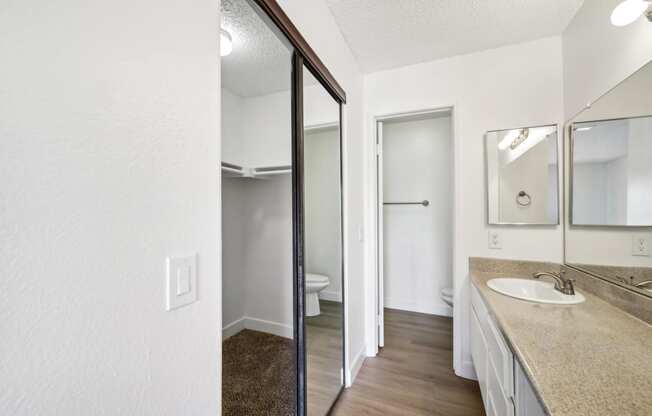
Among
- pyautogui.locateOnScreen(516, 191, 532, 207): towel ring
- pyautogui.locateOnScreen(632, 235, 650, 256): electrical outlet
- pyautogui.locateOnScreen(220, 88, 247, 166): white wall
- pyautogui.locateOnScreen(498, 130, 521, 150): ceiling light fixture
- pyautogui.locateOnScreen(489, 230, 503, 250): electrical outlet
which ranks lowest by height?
pyautogui.locateOnScreen(489, 230, 503, 250): electrical outlet

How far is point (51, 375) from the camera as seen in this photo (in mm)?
420

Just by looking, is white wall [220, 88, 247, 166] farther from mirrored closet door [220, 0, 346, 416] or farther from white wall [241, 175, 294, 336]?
white wall [241, 175, 294, 336]

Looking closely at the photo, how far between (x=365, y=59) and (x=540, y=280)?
2053mm

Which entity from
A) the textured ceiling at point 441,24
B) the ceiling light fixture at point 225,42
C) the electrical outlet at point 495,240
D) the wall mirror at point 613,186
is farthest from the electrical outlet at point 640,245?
the ceiling light fixture at point 225,42

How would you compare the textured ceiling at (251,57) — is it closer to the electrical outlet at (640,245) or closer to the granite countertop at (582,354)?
the granite countertop at (582,354)

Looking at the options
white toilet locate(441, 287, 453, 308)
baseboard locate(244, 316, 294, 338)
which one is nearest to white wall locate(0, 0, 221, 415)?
baseboard locate(244, 316, 294, 338)

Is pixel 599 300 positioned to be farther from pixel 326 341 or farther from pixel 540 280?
pixel 326 341

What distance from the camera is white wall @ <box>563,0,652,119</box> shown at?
3.95 feet

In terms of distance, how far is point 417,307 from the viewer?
319 centimetres

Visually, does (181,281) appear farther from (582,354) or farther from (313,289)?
(582,354)

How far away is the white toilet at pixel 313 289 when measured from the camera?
1.49 metres

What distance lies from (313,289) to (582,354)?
1154mm


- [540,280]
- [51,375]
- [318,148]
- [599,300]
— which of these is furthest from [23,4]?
[540,280]

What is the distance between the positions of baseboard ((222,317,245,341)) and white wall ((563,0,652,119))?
6.62ft
